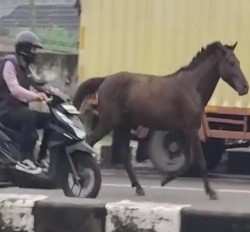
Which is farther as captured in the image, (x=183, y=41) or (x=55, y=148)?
(x=183, y=41)

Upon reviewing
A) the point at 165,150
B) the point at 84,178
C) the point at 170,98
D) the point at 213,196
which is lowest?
the point at 165,150

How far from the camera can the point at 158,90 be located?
12.5 metres

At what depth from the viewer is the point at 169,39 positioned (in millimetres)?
15328

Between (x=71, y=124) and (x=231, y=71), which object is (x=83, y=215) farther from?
(x=231, y=71)

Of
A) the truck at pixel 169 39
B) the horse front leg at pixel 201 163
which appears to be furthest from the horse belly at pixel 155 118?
the truck at pixel 169 39

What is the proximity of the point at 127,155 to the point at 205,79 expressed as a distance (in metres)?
1.35

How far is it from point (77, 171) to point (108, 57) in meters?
5.37

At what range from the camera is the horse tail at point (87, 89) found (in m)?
13.3

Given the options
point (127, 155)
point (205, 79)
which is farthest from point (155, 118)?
point (205, 79)

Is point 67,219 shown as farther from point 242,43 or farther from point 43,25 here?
point 43,25

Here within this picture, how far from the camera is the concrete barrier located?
6855 mm

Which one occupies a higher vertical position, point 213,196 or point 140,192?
point 213,196

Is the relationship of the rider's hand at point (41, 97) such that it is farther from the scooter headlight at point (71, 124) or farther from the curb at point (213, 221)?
the curb at point (213, 221)

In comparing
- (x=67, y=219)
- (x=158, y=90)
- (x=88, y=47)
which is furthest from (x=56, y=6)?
(x=67, y=219)
